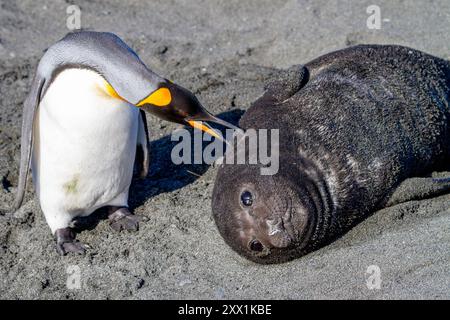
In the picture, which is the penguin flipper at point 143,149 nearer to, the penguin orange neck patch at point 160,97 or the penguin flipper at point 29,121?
the penguin flipper at point 29,121

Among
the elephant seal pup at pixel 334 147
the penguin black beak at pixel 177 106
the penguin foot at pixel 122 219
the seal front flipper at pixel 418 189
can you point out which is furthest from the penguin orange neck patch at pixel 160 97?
the seal front flipper at pixel 418 189

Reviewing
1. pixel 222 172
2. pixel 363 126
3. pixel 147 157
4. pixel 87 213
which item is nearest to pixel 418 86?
Answer: pixel 363 126

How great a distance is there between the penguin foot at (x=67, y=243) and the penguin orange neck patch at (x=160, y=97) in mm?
1345

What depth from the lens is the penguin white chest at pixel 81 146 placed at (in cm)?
525

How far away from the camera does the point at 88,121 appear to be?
17.4 feet

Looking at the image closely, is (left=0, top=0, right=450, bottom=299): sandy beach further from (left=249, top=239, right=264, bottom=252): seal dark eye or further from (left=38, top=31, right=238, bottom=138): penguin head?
(left=38, top=31, right=238, bottom=138): penguin head

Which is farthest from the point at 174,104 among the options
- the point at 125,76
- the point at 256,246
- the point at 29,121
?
the point at 29,121

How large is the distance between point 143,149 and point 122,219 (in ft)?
2.06

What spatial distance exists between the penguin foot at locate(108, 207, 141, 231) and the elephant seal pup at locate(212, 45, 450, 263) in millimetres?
720

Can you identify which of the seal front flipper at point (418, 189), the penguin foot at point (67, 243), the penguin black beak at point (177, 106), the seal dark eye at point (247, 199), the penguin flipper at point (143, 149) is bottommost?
the penguin foot at point (67, 243)

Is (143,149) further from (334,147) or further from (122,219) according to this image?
(334,147)

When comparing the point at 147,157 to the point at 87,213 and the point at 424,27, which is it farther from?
the point at 424,27

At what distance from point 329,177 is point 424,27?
3.45 meters

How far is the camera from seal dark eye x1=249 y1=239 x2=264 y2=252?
504 centimetres
